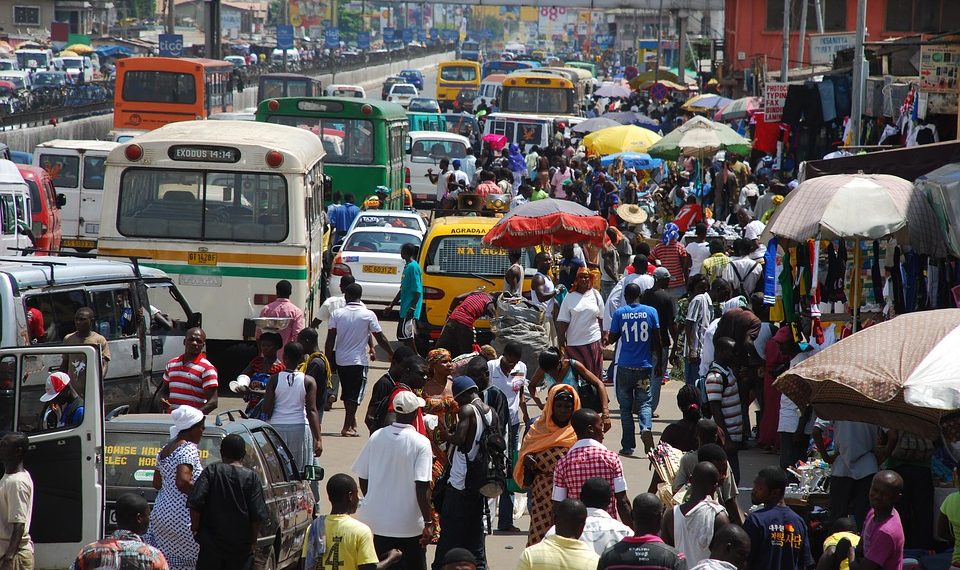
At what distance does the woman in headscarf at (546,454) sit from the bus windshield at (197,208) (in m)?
6.86

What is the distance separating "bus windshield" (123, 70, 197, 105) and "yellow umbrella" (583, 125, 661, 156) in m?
11.2

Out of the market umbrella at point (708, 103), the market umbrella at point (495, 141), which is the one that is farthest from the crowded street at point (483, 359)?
the market umbrella at point (708, 103)

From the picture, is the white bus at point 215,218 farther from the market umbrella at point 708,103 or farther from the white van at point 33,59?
the white van at point 33,59

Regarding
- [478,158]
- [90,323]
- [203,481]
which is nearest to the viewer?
[203,481]

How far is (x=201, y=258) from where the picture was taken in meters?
14.6

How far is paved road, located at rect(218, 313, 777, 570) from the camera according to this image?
31.1ft

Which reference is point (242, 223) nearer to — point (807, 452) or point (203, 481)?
point (807, 452)

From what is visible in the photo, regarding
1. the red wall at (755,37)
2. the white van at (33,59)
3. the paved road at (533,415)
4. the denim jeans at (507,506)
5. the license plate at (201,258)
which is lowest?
the paved road at (533,415)

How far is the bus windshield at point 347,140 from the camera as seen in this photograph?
25.2 meters

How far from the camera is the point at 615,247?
62.8ft

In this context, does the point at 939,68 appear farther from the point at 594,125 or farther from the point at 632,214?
the point at 594,125

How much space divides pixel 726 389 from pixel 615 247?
27.6ft

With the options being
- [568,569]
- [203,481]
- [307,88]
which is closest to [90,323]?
[203,481]

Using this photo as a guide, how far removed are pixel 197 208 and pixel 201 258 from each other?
550mm
